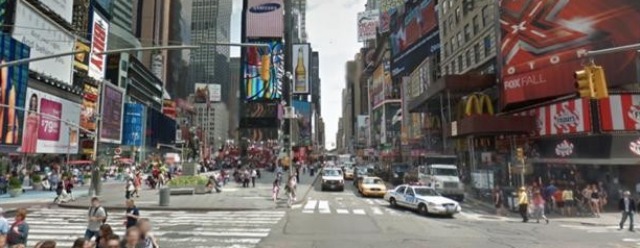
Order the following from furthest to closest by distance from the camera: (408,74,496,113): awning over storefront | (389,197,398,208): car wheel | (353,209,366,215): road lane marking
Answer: (408,74,496,113): awning over storefront < (389,197,398,208): car wheel < (353,209,366,215): road lane marking

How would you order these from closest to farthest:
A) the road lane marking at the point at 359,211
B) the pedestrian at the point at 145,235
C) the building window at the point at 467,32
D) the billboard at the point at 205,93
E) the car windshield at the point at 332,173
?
the pedestrian at the point at 145,235 < the road lane marking at the point at 359,211 < the car windshield at the point at 332,173 < the building window at the point at 467,32 < the billboard at the point at 205,93

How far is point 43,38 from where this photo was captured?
50.2m

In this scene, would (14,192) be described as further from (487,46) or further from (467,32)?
(467,32)

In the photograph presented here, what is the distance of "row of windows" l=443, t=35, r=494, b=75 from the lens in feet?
147

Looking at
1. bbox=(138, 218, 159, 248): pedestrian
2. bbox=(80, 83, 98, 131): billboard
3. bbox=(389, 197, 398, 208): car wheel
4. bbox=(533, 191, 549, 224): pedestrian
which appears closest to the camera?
bbox=(138, 218, 159, 248): pedestrian

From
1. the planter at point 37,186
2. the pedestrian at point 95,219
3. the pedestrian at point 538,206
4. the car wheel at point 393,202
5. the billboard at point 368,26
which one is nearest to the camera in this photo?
the pedestrian at point 95,219

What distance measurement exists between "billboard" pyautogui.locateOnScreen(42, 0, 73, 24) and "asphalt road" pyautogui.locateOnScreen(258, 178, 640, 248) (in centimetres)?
4441

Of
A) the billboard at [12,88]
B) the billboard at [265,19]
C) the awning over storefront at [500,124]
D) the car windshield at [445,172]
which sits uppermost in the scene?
the billboard at [265,19]

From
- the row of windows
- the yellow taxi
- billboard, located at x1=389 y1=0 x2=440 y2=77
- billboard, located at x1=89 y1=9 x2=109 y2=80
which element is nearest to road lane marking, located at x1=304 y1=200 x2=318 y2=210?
the yellow taxi

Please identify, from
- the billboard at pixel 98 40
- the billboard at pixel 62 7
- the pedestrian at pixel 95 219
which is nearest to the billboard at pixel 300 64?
the billboard at pixel 98 40

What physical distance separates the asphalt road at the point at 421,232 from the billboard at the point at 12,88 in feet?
104

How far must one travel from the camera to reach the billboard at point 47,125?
47.7 meters

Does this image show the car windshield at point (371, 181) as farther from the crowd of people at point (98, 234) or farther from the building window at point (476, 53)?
the crowd of people at point (98, 234)

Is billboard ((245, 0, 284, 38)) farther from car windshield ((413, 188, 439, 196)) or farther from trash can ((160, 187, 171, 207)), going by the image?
car windshield ((413, 188, 439, 196))
